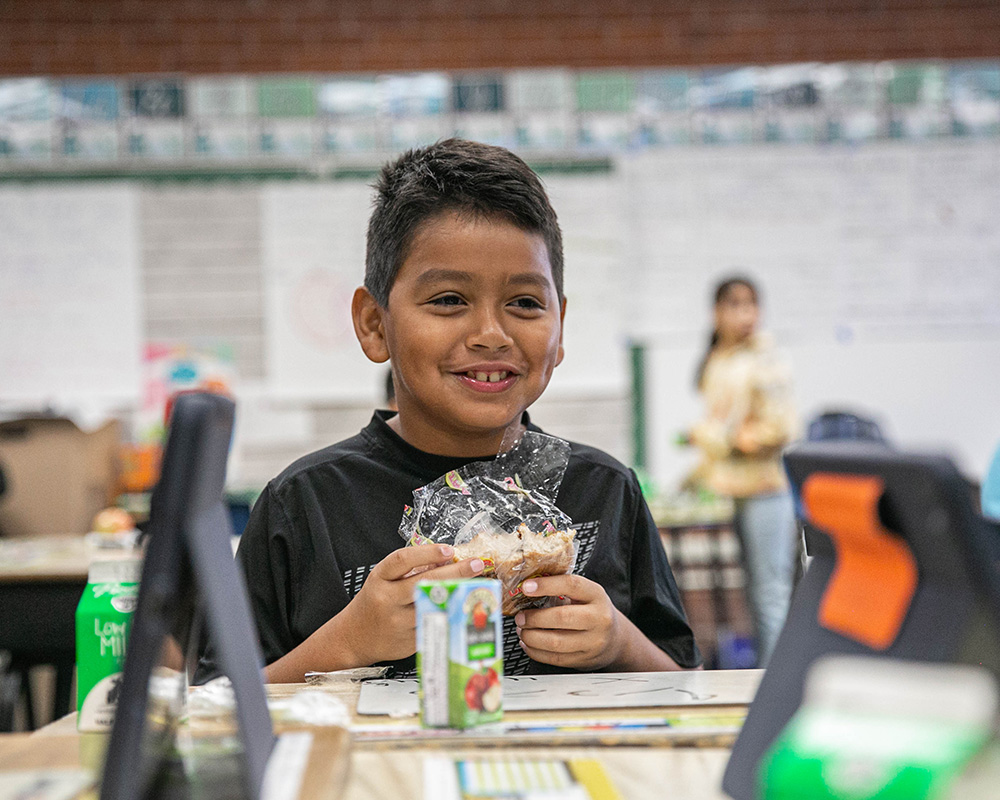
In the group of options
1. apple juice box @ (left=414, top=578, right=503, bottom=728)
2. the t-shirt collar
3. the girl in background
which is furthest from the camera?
the girl in background

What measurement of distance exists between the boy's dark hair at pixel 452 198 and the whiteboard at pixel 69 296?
11.9 ft

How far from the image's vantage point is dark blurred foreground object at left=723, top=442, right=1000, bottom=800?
0.51 metres

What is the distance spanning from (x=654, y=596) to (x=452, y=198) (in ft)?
1.88

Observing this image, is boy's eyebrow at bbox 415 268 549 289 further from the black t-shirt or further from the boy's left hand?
the boy's left hand

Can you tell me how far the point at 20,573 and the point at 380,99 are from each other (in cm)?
293

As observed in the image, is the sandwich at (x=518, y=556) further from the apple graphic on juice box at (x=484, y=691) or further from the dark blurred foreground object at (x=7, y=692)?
the dark blurred foreground object at (x=7, y=692)

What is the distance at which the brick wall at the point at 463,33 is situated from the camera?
15.3ft

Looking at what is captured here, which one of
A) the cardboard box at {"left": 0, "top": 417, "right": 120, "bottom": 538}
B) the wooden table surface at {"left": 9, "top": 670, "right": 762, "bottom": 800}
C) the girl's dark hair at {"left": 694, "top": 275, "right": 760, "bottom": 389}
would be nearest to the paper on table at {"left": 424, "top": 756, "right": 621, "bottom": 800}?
the wooden table surface at {"left": 9, "top": 670, "right": 762, "bottom": 800}

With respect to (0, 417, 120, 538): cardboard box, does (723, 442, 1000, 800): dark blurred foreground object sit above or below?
above

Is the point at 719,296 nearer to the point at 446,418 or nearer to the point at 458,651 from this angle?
the point at 446,418

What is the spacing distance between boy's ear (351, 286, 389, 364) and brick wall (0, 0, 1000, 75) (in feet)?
12.3

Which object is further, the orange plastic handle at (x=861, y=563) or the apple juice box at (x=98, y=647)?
the apple juice box at (x=98, y=647)

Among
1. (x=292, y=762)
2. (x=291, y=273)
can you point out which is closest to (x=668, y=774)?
(x=292, y=762)

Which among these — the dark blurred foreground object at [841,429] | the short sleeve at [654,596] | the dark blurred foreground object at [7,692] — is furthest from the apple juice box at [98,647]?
the dark blurred foreground object at [841,429]
